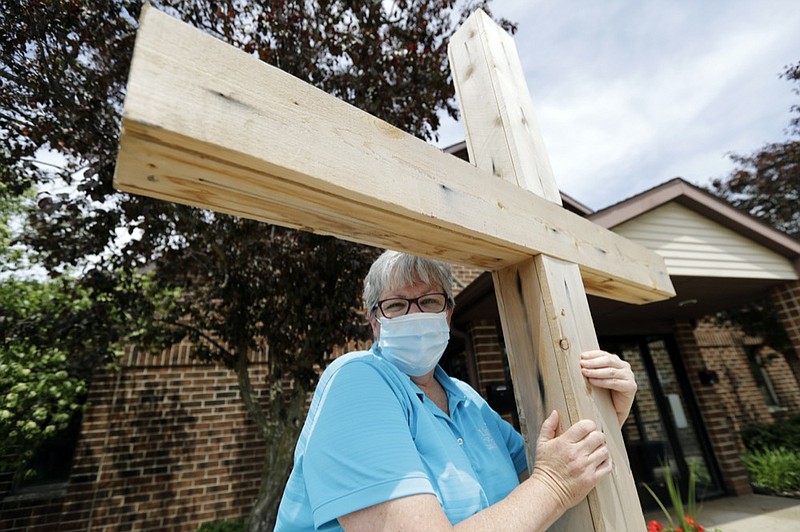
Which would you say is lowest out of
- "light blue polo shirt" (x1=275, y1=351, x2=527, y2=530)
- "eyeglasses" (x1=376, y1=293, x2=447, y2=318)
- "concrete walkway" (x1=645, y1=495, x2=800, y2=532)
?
"concrete walkway" (x1=645, y1=495, x2=800, y2=532)

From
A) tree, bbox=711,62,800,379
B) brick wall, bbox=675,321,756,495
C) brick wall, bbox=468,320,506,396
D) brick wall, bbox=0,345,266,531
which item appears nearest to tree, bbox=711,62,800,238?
tree, bbox=711,62,800,379

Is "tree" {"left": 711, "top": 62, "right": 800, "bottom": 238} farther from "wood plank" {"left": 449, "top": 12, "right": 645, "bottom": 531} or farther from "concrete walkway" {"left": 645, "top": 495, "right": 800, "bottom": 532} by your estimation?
"wood plank" {"left": 449, "top": 12, "right": 645, "bottom": 531}

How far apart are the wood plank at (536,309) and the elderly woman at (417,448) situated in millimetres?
58

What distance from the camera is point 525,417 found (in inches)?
46.9

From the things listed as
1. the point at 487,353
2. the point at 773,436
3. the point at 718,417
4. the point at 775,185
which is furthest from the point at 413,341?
the point at 775,185

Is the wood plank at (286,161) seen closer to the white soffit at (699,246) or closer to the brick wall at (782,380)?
the white soffit at (699,246)

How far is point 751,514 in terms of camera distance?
5.41 m

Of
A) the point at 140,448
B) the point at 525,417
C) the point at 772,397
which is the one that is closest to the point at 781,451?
the point at 772,397

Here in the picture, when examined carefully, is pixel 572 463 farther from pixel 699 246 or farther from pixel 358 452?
pixel 699 246

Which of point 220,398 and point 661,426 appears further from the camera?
point 661,426

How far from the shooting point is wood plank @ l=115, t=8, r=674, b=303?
1.97ft

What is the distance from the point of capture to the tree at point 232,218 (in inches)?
129

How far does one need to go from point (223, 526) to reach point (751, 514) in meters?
6.69

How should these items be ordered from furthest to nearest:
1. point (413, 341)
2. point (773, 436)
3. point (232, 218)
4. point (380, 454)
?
point (773, 436) → point (232, 218) → point (413, 341) → point (380, 454)
